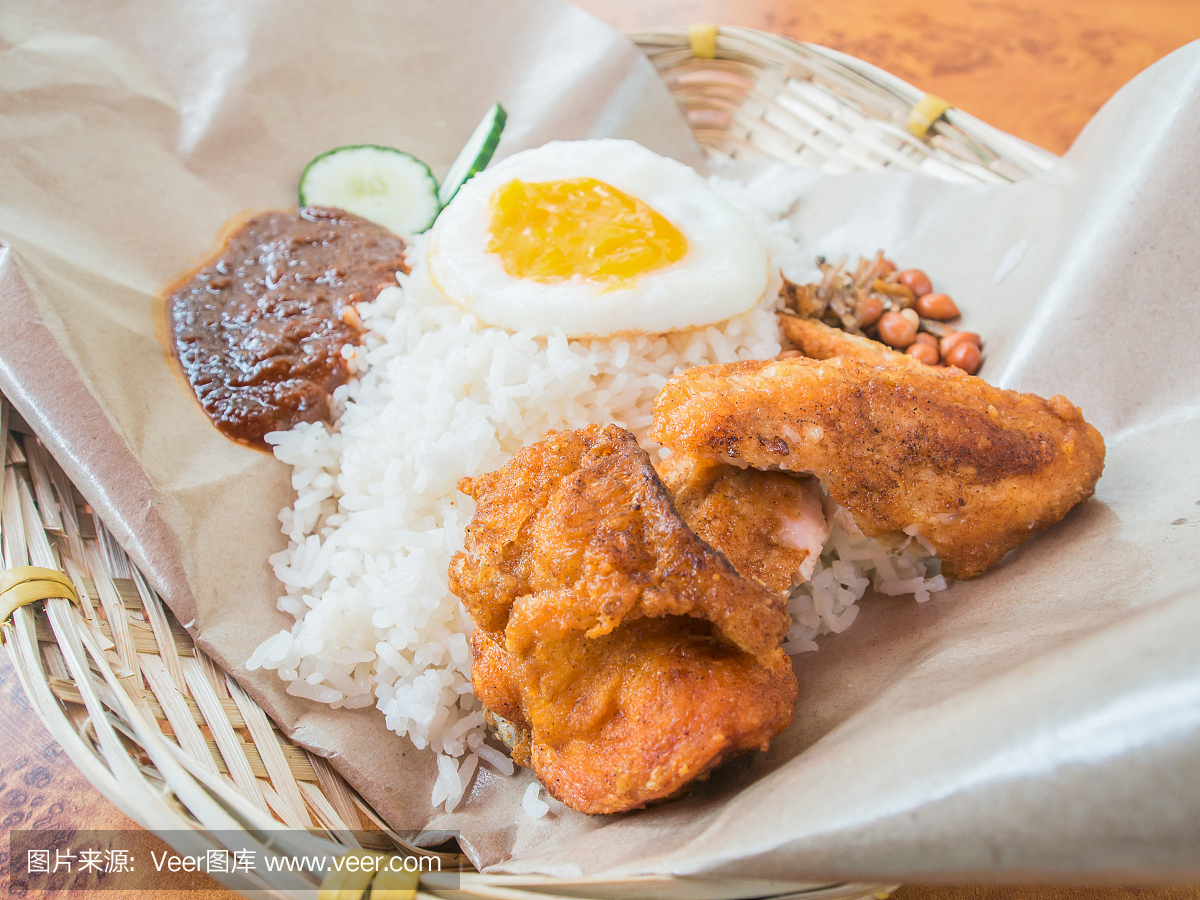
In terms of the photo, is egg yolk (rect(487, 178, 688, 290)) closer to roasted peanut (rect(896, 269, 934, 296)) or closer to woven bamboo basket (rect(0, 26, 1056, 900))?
roasted peanut (rect(896, 269, 934, 296))

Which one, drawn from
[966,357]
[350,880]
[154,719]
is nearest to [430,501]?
[154,719]

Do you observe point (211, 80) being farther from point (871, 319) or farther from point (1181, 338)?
point (1181, 338)

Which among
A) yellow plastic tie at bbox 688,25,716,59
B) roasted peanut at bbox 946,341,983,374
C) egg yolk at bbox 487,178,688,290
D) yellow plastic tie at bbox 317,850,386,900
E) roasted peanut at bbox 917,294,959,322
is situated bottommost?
yellow plastic tie at bbox 317,850,386,900

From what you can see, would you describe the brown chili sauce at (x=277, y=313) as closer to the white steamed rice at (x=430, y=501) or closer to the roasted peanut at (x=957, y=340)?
the white steamed rice at (x=430, y=501)

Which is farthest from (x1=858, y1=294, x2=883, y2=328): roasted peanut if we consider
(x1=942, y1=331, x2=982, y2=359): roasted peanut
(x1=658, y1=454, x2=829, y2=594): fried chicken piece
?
(x1=658, y1=454, x2=829, y2=594): fried chicken piece

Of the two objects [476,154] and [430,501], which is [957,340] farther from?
[476,154]

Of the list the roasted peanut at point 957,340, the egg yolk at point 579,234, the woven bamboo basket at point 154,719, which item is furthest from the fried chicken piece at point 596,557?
the roasted peanut at point 957,340
